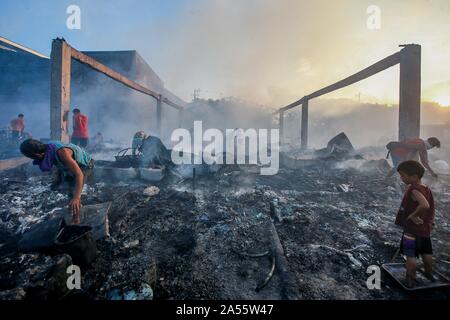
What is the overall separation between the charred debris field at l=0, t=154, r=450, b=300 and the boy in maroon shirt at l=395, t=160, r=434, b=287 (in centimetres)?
27

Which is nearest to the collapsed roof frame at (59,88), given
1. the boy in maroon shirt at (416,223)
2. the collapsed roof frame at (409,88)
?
the boy in maroon shirt at (416,223)

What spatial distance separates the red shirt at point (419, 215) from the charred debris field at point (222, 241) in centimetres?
58

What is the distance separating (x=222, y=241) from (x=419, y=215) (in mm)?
2324

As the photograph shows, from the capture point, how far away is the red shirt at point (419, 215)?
7.19 feet

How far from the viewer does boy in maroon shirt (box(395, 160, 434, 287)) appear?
7.08ft

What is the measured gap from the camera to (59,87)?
468 cm

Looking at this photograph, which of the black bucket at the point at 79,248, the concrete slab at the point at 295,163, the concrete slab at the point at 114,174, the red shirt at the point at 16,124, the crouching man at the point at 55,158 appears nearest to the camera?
the black bucket at the point at 79,248

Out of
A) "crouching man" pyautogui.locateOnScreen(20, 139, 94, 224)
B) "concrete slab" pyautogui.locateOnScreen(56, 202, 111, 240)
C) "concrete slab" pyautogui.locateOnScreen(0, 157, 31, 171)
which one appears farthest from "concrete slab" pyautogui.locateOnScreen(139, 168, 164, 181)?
"concrete slab" pyautogui.locateOnScreen(0, 157, 31, 171)

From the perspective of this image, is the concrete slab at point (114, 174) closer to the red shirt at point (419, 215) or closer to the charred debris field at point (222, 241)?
the charred debris field at point (222, 241)

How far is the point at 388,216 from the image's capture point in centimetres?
393

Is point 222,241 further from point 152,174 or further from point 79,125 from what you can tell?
point 79,125

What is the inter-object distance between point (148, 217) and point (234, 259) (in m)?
1.85

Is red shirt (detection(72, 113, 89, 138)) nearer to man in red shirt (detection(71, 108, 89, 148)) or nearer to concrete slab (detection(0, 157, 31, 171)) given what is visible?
man in red shirt (detection(71, 108, 89, 148))

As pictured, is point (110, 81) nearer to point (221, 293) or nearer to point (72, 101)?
point (72, 101)
